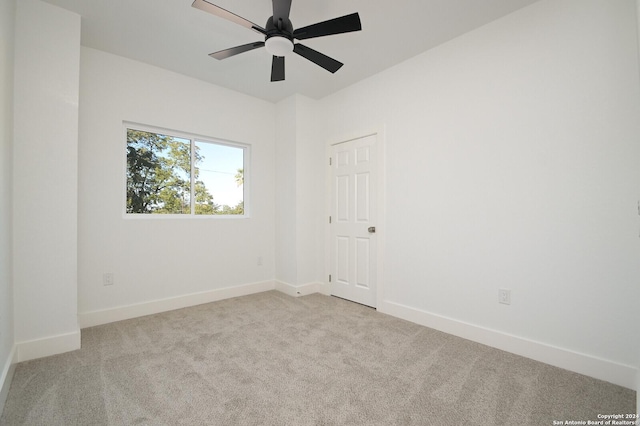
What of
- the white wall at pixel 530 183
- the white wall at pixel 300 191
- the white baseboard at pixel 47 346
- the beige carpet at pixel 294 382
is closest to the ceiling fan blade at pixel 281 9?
the white wall at pixel 530 183

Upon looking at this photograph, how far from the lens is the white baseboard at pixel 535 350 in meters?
1.81

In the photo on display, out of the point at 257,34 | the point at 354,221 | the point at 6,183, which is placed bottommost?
the point at 354,221

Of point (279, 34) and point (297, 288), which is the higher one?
point (279, 34)

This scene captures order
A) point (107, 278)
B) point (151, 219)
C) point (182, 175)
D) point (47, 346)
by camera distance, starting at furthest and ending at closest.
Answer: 1. point (182, 175)
2. point (151, 219)
3. point (107, 278)
4. point (47, 346)

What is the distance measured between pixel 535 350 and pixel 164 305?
3.61 metres

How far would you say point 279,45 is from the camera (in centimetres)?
203

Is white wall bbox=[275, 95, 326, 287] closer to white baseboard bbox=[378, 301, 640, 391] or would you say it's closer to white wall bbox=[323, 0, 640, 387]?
white wall bbox=[323, 0, 640, 387]

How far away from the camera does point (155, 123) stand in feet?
10.3

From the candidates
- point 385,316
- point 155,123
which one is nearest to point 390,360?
point 385,316

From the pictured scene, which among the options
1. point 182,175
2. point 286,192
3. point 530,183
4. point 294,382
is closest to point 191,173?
point 182,175

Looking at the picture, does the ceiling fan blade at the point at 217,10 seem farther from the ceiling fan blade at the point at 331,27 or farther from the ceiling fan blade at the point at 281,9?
the ceiling fan blade at the point at 331,27

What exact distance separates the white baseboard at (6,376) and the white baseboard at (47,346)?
0.08 metres

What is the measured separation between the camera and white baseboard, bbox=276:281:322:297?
12.4 feet

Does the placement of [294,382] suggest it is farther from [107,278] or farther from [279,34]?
[279,34]
